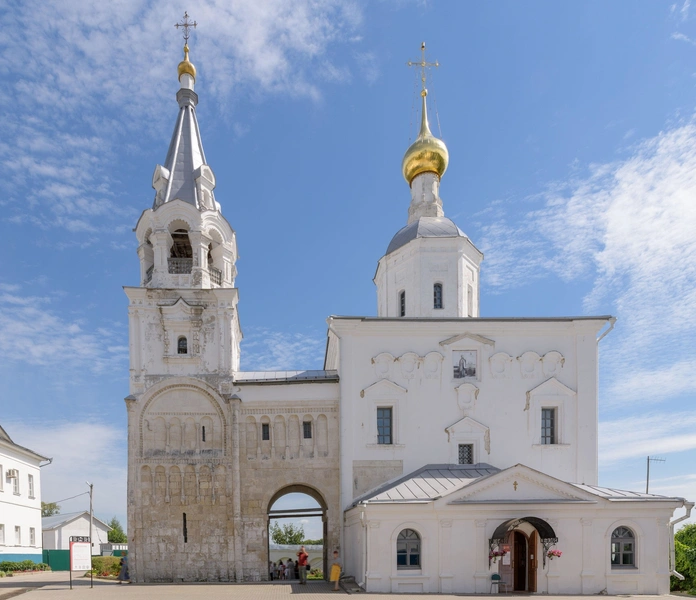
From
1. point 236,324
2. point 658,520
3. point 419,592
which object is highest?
point 236,324

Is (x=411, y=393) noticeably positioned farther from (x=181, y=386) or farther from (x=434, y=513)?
(x=181, y=386)

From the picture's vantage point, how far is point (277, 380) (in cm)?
2186

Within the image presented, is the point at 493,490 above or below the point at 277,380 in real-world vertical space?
below

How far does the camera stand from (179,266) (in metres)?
22.5

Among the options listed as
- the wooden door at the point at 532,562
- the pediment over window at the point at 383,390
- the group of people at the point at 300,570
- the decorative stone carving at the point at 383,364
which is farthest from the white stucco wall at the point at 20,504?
the wooden door at the point at 532,562

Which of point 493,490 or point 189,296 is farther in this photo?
point 189,296

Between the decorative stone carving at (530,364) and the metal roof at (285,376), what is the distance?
6.80m

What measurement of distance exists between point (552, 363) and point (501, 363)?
6.16ft

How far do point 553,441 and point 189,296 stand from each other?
47.1ft

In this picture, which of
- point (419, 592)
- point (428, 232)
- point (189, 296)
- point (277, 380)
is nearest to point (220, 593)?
point (419, 592)

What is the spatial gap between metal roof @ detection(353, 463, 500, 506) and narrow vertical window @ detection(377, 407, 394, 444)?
151cm

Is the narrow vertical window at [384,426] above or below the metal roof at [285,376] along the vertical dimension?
below

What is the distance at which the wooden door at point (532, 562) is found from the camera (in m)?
17.2

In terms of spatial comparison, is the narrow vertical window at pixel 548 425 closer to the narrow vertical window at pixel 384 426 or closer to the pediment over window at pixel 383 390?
the pediment over window at pixel 383 390
